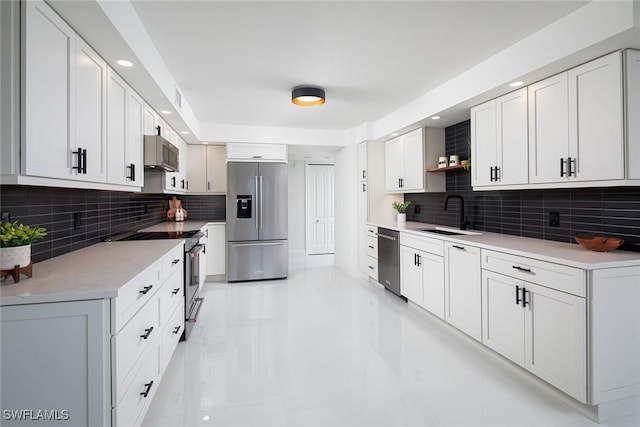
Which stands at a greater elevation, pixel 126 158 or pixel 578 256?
pixel 126 158

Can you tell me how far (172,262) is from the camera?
245 centimetres

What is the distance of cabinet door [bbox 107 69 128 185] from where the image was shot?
85.2 inches

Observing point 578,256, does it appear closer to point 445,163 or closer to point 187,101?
point 445,163

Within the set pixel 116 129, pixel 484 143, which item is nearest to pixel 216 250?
pixel 116 129

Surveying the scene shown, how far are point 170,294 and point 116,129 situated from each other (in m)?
1.26

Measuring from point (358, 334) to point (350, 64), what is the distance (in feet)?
8.16

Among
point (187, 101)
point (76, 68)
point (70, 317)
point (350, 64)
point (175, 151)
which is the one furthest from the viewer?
point (187, 101)

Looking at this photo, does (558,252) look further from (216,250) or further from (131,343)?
(216,250)

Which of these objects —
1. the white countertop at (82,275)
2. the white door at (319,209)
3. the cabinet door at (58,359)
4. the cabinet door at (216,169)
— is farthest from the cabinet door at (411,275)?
the white door at (319,209)

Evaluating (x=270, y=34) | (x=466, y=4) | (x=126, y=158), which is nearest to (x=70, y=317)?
(x=126, y=158)

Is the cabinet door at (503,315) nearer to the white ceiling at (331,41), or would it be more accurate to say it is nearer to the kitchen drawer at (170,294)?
the white ceiling at (331,41)

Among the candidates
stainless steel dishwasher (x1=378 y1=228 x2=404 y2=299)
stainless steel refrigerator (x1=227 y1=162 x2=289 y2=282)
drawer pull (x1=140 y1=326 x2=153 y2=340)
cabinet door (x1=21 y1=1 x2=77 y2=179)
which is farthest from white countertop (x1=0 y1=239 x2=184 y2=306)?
stainless steel dishwasher (x1=378 y1=228 x2=404 y2=299)

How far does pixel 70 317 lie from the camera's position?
1.23m

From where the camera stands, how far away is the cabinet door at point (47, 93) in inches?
54.1
